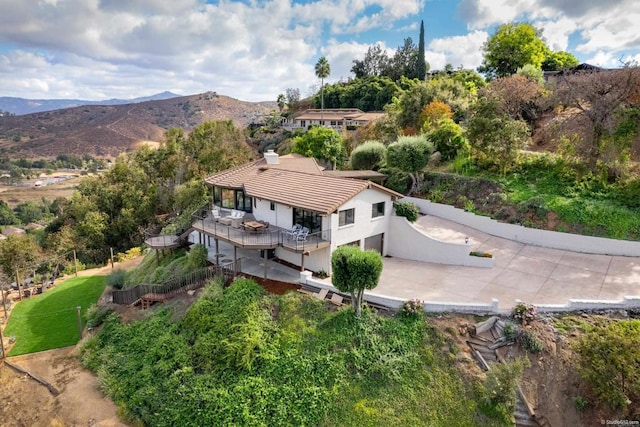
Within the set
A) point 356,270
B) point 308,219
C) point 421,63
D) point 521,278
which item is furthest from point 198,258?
point 421,63

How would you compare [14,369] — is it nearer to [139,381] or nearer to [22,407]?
[22,407]

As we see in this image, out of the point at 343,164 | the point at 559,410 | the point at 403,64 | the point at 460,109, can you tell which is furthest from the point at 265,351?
the point at 403,64

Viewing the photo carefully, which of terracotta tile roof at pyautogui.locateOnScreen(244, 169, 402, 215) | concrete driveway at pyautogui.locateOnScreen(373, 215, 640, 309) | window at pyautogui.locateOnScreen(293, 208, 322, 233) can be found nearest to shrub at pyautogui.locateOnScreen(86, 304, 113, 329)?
terracotta tile roof at pyautogui.locateOnScreen(244, 169, 402, 215)

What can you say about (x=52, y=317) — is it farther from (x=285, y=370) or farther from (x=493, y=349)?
(x=493, y=349)

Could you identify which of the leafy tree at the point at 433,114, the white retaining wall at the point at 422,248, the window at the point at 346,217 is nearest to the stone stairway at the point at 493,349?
the white retaining wall at the point at 422,248

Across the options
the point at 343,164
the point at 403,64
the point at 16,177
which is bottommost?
the point at 16,177

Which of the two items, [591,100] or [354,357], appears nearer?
[354,357]

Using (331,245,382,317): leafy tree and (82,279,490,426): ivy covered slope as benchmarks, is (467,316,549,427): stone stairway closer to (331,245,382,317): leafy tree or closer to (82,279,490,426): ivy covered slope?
(82,279,490,426): ivy covered slope
